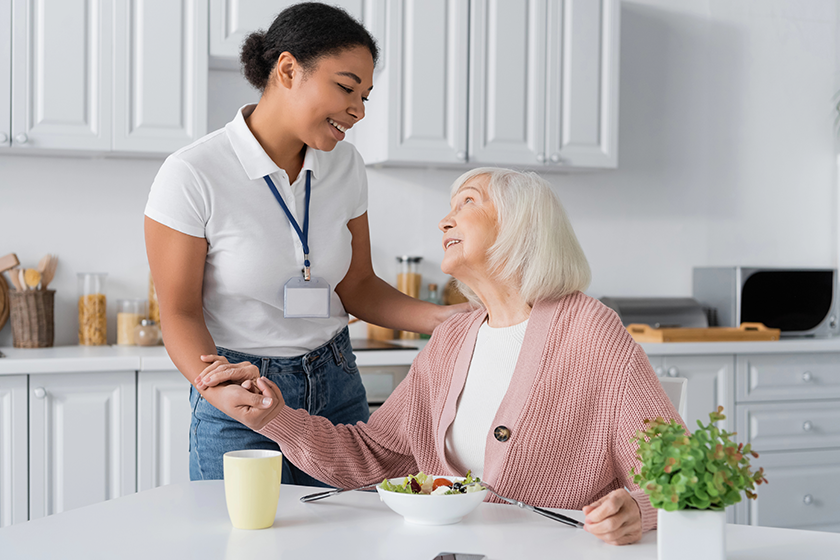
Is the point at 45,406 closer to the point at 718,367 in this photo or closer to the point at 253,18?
the point at 253,18

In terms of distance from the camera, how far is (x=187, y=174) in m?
1.41

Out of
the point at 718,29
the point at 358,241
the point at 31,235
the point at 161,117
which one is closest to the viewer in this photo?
the point at 358,241

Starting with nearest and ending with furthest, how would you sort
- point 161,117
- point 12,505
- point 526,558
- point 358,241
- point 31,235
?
point 526,558 < point 358,241 < point 12,505 < point 161,117 < point 31,235

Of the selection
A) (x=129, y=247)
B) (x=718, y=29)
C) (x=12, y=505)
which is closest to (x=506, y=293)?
(x=12, y=505)

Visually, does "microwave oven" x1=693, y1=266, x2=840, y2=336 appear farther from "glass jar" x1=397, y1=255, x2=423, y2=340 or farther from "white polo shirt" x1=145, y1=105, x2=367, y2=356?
"white polo shirt" x1=145, y1=105, x2=367, y2=356

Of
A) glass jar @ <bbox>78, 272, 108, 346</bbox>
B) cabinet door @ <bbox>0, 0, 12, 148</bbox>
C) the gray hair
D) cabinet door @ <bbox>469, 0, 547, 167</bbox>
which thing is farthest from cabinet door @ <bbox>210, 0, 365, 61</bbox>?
the gray hair

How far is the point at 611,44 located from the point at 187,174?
2.09m

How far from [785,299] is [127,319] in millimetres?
2535

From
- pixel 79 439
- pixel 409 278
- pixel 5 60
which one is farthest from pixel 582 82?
pixel 79 439

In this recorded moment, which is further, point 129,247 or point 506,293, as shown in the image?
point 129,247

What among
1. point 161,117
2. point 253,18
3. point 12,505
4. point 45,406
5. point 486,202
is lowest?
point 12,505

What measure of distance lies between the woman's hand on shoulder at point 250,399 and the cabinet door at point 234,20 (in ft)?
5.73

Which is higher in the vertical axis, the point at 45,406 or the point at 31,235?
the point at 31,235

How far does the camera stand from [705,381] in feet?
9.36
